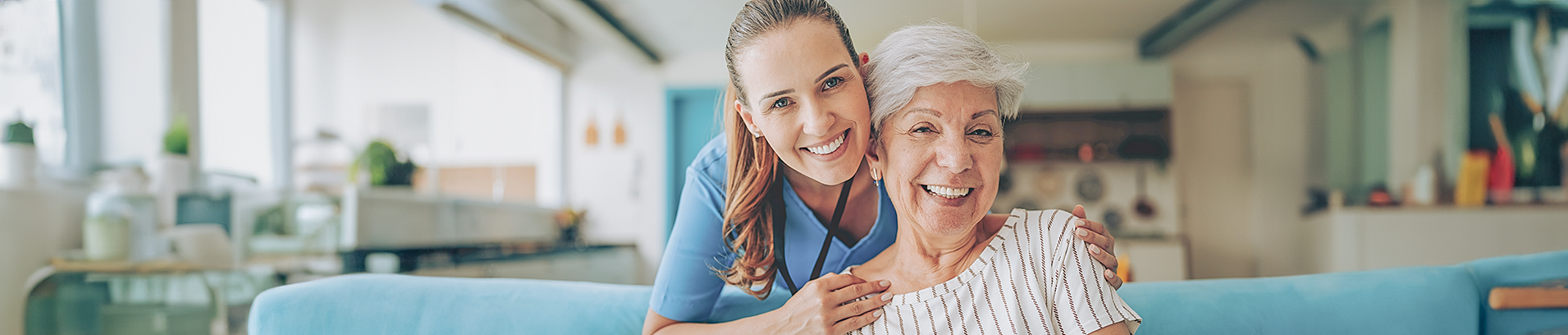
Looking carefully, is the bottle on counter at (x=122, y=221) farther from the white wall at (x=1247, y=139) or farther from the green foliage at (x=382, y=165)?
the white wall at (x=1247, y=139)

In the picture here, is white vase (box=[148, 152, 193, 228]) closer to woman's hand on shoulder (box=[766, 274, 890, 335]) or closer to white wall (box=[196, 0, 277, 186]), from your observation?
white wall (box=[196, 0, 277, 186])

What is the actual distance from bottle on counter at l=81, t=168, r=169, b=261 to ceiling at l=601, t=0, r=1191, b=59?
82.8 inches

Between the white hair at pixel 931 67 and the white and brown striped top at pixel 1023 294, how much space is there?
0.18 m

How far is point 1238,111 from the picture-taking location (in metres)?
6.30

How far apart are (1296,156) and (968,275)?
6.22m

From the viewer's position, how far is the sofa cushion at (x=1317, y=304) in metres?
1.38

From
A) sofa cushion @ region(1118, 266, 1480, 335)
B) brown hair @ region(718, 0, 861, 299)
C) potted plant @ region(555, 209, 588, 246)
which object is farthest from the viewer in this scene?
potted plant @ region(555, 209, 588, 246)

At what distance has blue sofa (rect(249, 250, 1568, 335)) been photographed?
4.58ft

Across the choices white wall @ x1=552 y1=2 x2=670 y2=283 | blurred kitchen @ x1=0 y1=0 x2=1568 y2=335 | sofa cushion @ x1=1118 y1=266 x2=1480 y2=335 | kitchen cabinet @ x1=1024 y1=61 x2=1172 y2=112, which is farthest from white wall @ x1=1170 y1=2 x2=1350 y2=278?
sofa cushion @ x1=1118 y1=266 x2=1480 y2=335

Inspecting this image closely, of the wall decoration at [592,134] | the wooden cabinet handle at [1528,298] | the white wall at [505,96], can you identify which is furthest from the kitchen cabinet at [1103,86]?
the wooden cabinet handle at [1528,298]

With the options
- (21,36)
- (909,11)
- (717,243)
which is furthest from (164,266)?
(909,11)

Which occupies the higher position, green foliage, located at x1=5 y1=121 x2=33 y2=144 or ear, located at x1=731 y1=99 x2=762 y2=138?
green foliage, located at x1=5 y1=121 x2=33 y2=144

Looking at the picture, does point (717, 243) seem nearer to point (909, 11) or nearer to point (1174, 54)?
point (909, 11)

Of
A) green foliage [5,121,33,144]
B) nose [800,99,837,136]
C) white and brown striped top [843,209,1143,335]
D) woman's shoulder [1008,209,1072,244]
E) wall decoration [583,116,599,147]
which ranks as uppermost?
wall decoration [583,116,599,147]
